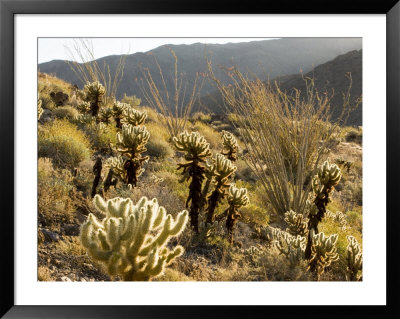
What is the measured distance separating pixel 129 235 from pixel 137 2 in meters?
1.44

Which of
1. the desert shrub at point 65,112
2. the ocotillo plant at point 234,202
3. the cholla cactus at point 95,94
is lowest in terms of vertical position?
the ocotillo plant at point 234,202

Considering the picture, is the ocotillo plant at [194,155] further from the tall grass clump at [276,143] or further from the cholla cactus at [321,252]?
the cholla cactus at [321,252]

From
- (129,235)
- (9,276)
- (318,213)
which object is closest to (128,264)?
(129,235)

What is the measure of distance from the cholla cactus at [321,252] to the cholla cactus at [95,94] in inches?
124

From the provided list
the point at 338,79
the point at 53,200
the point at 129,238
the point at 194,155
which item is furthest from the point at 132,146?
the point at 338,79

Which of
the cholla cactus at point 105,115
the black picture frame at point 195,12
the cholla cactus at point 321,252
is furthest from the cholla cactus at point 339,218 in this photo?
the cholla cactus at point 105,115

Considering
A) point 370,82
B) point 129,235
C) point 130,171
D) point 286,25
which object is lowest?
point 129,235

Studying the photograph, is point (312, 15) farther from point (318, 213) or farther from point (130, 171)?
point (130, 171)

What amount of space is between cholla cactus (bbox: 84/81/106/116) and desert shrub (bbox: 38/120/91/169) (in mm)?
604

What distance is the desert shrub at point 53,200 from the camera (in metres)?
2.64

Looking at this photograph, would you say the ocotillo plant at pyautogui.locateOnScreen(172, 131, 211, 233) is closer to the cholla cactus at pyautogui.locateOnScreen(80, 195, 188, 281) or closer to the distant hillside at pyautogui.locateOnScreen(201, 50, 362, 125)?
the cholla cactus at pyautogui.locateOnScreen(80, 195, 188, 281)

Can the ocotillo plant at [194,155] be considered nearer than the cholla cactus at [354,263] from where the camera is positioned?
No

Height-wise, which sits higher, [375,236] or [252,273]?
[375,236]

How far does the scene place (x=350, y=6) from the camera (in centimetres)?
226
